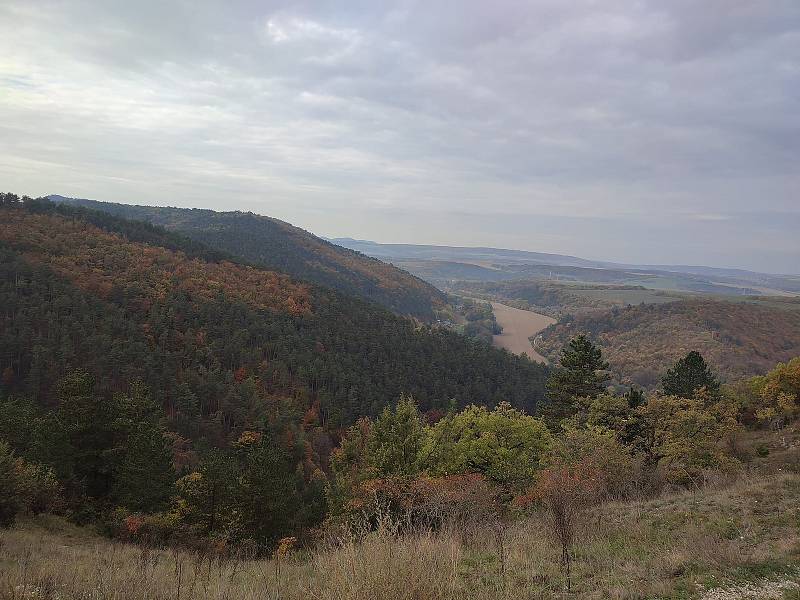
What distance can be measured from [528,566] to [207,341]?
83.5 meters

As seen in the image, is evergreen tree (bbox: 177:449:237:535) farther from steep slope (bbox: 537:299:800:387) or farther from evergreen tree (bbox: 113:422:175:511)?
steep slope (bbox: 537:299:800:387)

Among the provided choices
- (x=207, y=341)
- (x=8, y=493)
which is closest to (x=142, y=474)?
(x=8, y=493)

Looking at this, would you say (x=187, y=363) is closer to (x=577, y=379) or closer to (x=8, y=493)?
(x=8, y=493)

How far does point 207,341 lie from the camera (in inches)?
3263

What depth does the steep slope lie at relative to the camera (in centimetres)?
12012

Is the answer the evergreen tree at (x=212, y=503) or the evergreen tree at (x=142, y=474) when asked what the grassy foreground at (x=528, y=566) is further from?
the evergreen tree at (x=142, y=474)

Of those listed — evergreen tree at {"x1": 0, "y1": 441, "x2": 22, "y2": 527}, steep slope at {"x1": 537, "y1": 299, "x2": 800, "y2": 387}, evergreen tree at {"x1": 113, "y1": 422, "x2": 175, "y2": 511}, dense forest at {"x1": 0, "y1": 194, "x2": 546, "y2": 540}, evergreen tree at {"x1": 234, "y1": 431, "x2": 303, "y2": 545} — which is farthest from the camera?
steep slope at {"x1": 537, "y1": 299, "x2": 800, "y2": 387}

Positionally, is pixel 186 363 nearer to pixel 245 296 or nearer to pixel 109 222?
pixel 245 296

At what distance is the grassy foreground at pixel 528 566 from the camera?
5.59 m

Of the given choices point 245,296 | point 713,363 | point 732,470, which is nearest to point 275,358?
point 245,296

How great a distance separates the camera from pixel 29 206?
129 meters

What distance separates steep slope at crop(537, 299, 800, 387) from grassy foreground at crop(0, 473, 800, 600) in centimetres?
11791

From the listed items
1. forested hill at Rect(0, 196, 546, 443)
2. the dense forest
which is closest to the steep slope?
forested hill at Rect(0, 196, 546, 443)

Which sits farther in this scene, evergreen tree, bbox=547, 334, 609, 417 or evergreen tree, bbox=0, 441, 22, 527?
evergreen tree, bbox=547, 334, 609, 417
